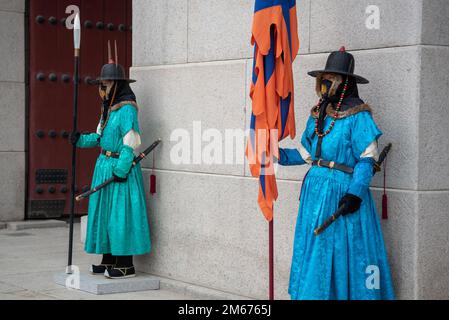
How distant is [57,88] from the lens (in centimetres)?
1126

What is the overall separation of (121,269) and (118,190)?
0.70 m

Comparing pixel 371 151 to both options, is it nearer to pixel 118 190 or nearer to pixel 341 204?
pixel 341 204

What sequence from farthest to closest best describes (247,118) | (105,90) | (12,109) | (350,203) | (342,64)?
(12,109) < (105,90) < (247,118) < (342,64) < (350,203)

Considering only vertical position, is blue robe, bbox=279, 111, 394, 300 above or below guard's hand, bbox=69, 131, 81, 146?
below

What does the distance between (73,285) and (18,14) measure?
475 centimetres

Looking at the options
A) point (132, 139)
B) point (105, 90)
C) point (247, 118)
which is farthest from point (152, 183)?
point (247, 118)

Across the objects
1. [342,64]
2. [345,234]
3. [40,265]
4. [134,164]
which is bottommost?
[40,265]

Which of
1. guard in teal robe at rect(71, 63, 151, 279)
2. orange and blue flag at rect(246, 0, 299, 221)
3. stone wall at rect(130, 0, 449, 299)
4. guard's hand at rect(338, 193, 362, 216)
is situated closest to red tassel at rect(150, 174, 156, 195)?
stone wall at rect(130, 0, 449, 299)

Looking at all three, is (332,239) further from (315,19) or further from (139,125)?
(139,125)

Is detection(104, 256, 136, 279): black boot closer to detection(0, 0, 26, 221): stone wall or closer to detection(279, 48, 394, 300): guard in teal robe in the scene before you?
detection(279, 48, 394, 300): guard in teal robe

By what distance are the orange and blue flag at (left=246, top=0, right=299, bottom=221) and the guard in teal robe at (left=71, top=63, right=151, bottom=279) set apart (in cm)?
197

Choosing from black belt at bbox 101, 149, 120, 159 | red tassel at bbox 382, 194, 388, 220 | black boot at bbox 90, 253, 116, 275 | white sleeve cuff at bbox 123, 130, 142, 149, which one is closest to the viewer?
red tassel at bbox 382, 194, 388, 220

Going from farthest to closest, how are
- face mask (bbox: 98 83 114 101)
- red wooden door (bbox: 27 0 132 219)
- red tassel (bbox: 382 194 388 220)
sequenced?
red wooden door (bbox: 27 0 132 219), face mask (bbox: 98 83 114 101), red tassel (bbox: 382 194 388 220)

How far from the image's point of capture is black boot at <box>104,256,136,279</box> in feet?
24.9
